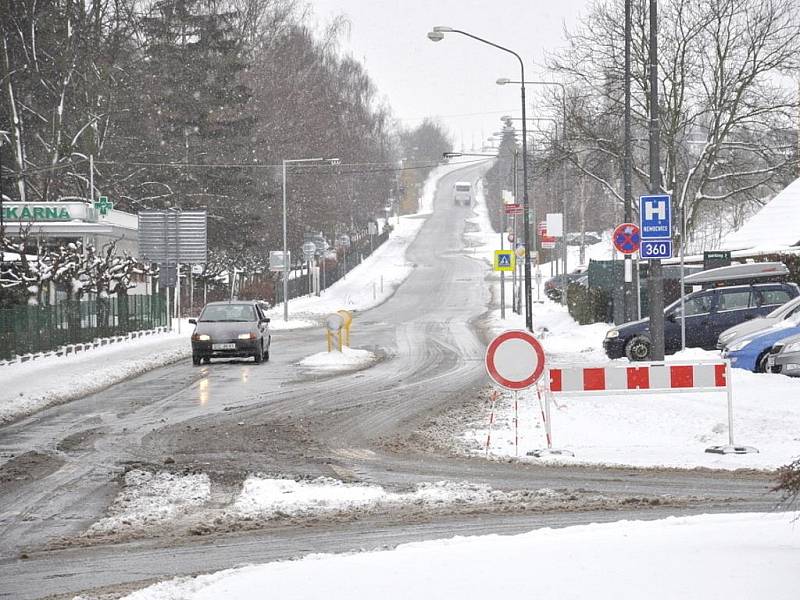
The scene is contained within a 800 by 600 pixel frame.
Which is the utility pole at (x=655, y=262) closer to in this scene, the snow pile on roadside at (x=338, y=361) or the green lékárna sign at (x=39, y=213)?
the snow pile on roadside at (x=338, y=361)

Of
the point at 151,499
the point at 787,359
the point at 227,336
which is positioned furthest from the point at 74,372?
the point at 151,499

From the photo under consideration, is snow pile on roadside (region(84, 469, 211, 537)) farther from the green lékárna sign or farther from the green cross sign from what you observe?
the green cross sign

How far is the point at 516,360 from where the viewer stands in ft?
44.8

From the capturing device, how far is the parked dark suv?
27.7 m

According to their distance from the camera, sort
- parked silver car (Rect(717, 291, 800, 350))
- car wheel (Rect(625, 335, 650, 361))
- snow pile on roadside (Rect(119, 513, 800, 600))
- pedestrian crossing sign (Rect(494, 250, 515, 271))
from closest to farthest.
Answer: snow pile on roadside (Rect(119, 513, 800, 600)), parked silver car (Rect(717, 291, 800, 350)), car wheel (Rect(625, 335, 650, 361)), pedestrian crossing sign (Rect(494, 250, 515, 271))

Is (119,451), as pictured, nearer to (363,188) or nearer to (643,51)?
(643,51)

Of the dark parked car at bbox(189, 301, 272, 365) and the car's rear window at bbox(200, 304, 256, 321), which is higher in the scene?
the car's rear window at bbox(200, 304, 256, 321)

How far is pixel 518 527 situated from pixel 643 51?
37473 mm

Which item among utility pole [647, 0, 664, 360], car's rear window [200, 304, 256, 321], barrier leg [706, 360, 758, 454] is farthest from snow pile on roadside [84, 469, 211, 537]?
car's rear window [200, 304, 256, 321]

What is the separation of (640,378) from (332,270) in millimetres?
77523

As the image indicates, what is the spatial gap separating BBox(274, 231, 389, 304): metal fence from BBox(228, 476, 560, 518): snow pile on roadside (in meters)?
59.6

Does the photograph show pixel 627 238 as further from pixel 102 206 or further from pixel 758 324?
pixel 102 206

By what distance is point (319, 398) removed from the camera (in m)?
20.8

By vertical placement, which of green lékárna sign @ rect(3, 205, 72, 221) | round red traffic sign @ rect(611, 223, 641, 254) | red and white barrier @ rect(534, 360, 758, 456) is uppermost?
green lékárna sign @ rect(3, 205, 72, 221)
